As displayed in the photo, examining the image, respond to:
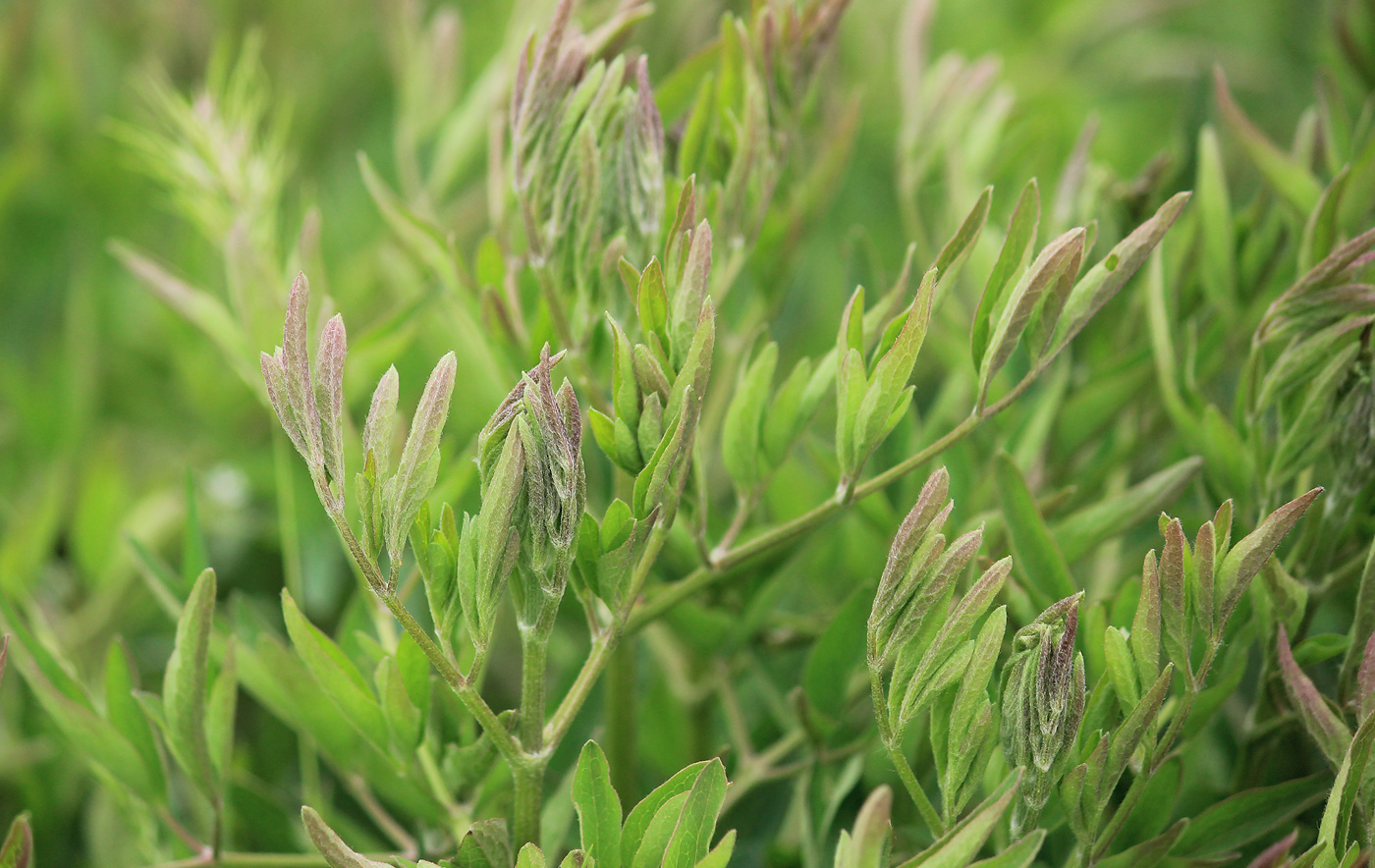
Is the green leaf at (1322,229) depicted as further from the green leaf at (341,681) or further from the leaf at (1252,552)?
the green leaf at (341,681)

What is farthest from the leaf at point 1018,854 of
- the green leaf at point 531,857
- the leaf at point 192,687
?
the leaf at point 192,687

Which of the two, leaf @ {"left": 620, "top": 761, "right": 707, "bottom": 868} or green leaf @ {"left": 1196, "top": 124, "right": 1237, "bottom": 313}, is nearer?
leaf @ {"left": 620, "top": 761, "right": 707, "bottom": 868}

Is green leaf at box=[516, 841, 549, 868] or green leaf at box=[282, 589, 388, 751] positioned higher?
green leaf at box=[282, 589, 388, 751]

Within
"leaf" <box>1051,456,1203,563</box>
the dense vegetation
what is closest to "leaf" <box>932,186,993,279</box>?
the dense vegetation

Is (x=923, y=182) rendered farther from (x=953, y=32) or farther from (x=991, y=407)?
(x=953, y=32)

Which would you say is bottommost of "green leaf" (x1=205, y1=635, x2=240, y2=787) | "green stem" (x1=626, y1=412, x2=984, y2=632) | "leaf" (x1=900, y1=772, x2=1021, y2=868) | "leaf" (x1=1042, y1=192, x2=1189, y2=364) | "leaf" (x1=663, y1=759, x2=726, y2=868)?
"leaf" (x1=900, y1=772, x2=1021, y2=868)

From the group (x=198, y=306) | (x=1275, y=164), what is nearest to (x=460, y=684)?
(x=198, y=306)

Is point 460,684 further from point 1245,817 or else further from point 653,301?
point 1245,817

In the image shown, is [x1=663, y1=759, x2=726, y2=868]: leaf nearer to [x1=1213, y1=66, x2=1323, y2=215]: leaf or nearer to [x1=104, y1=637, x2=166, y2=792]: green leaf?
[x1=104, y1=637, x2=166, y2=792]: green leaf

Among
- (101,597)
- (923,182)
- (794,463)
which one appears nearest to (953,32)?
(923,182)
